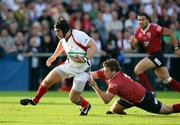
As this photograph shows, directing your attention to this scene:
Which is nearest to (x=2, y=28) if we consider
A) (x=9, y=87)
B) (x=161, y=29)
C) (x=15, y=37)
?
(x=15, y=37)

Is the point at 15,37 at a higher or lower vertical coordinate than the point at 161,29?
lower

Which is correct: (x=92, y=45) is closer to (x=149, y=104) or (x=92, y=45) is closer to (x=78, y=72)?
(x=78, y=72)

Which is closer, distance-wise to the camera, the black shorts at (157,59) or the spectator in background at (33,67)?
the black shorts at (157,59)

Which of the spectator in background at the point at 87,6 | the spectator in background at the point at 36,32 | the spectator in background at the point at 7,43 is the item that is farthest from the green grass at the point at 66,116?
the spectator in background at the point at 87,6

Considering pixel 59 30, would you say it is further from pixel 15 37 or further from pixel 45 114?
pixel 15 37

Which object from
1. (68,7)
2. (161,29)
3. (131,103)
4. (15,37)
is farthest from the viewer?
(68,7)

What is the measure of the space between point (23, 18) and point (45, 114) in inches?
397

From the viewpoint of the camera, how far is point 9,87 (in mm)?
22609

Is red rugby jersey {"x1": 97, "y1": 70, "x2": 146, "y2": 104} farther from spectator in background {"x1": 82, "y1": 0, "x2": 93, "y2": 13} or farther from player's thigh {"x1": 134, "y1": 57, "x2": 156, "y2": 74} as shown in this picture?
spectator in background {"x1": 82, "y1": 0, "x2": 93, "y2": 13}

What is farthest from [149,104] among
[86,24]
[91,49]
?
[86,24]

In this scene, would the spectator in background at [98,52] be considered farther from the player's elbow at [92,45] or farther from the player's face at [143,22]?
the player's elbow at [92,45]

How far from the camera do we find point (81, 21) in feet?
76.9

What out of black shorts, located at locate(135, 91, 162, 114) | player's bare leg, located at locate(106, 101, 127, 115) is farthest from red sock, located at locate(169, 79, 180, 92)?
black shorts, located at locate(135, 91, 162, 114)

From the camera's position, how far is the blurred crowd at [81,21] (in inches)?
890
